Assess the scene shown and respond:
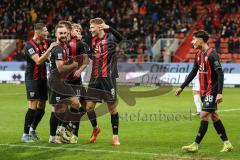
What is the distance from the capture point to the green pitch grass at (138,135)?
990 centimetres

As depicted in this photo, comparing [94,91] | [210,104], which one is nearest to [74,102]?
[94,91]

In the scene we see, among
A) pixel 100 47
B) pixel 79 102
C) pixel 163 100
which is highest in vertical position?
pixel 100 47

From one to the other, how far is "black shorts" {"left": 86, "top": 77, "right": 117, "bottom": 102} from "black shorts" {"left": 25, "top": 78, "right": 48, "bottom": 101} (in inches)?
41.6

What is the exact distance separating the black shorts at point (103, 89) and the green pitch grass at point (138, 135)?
0.91 meters

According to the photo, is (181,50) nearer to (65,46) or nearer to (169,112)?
(169,112)

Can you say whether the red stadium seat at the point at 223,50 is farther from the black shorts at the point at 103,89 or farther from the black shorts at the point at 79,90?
the black shorts at the point at 103,89

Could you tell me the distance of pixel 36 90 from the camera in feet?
38.4

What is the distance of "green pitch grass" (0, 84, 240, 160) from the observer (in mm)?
9898

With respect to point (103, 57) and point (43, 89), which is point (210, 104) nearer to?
point (103, 57)

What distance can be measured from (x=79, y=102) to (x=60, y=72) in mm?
777

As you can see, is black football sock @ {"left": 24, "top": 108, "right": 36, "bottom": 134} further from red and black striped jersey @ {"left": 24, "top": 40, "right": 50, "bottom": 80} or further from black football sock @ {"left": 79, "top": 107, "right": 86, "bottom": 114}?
black football sock @ {"left": 79, "top": 107, "right": 86, "bottom": 114}

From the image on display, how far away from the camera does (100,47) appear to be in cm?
1123

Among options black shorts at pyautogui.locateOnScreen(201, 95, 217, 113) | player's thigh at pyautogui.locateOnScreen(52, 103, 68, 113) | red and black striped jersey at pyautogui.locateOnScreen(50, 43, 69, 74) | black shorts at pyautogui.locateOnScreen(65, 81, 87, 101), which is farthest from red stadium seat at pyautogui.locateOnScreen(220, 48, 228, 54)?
black shorts at pyautogui.locateOnScreen(201, 95, 217, 113)

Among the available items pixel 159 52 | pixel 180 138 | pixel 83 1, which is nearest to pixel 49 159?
pixel 180 138
